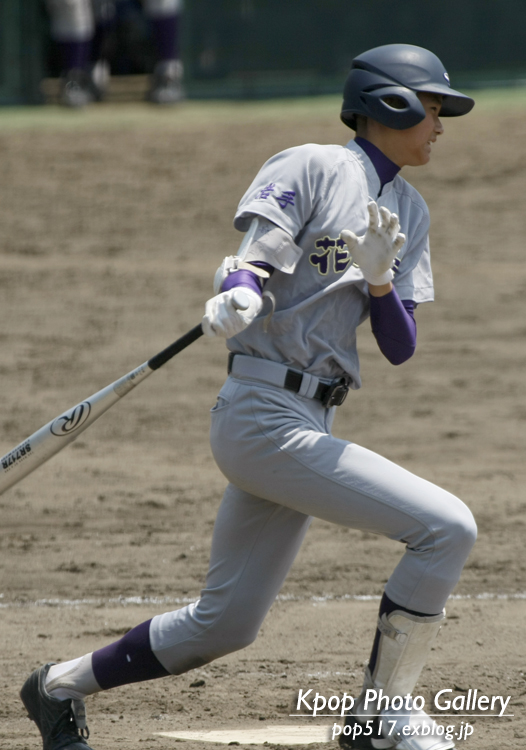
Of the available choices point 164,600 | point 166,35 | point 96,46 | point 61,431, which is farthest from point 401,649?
point 96,46

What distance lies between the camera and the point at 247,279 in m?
2.38

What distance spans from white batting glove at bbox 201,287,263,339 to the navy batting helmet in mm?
580

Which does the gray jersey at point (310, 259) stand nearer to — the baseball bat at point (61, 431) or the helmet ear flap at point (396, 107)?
the helmet ear flap at point (396, 107)

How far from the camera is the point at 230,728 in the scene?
2908mm

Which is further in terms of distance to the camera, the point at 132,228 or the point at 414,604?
the point at 132,228

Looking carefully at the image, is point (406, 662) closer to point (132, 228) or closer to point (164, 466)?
point (164, 466)

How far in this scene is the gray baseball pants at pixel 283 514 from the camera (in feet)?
7.77

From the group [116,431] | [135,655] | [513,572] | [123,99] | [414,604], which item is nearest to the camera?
[414,604]

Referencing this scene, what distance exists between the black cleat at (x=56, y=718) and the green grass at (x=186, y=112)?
918 centimetres

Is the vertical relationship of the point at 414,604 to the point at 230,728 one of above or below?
above

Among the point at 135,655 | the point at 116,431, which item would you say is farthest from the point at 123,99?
the point at 135,655

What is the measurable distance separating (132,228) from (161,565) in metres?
5.56

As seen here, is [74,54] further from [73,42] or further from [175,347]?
[175,347]

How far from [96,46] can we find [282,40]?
80.5 inches
